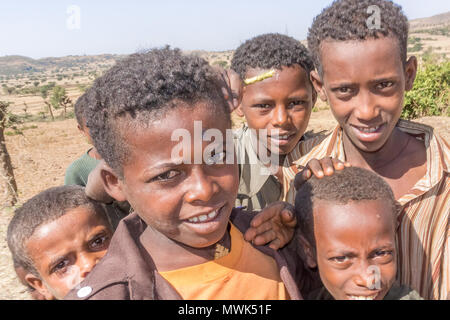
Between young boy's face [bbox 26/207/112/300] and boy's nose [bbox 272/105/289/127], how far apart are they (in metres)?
1.17

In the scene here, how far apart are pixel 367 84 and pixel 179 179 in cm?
94

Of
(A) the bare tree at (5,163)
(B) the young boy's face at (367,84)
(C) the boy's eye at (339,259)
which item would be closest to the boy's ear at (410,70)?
(B) the young boy's face at (367,84)

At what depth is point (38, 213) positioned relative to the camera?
181 cm

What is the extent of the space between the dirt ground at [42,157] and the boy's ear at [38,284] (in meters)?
2.71

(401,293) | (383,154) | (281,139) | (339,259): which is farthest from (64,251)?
(383,154)

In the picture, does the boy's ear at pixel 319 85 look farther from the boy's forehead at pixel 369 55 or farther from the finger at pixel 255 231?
the finger at pixel 255 231

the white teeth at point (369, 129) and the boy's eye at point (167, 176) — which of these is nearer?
the boy's eye at point (167, 176)

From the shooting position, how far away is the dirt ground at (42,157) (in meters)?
4.77

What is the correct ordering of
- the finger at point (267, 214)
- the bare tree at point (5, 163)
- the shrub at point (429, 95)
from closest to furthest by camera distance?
the finger at point (267, 214) → the bare tree at point (5, 163) → the shrub at point (429, 95)

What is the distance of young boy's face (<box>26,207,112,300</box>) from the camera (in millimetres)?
1758

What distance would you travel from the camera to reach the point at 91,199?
1896mm

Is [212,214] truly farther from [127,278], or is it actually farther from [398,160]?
[398,160]

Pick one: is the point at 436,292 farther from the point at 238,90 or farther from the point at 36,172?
the point at 36,172
